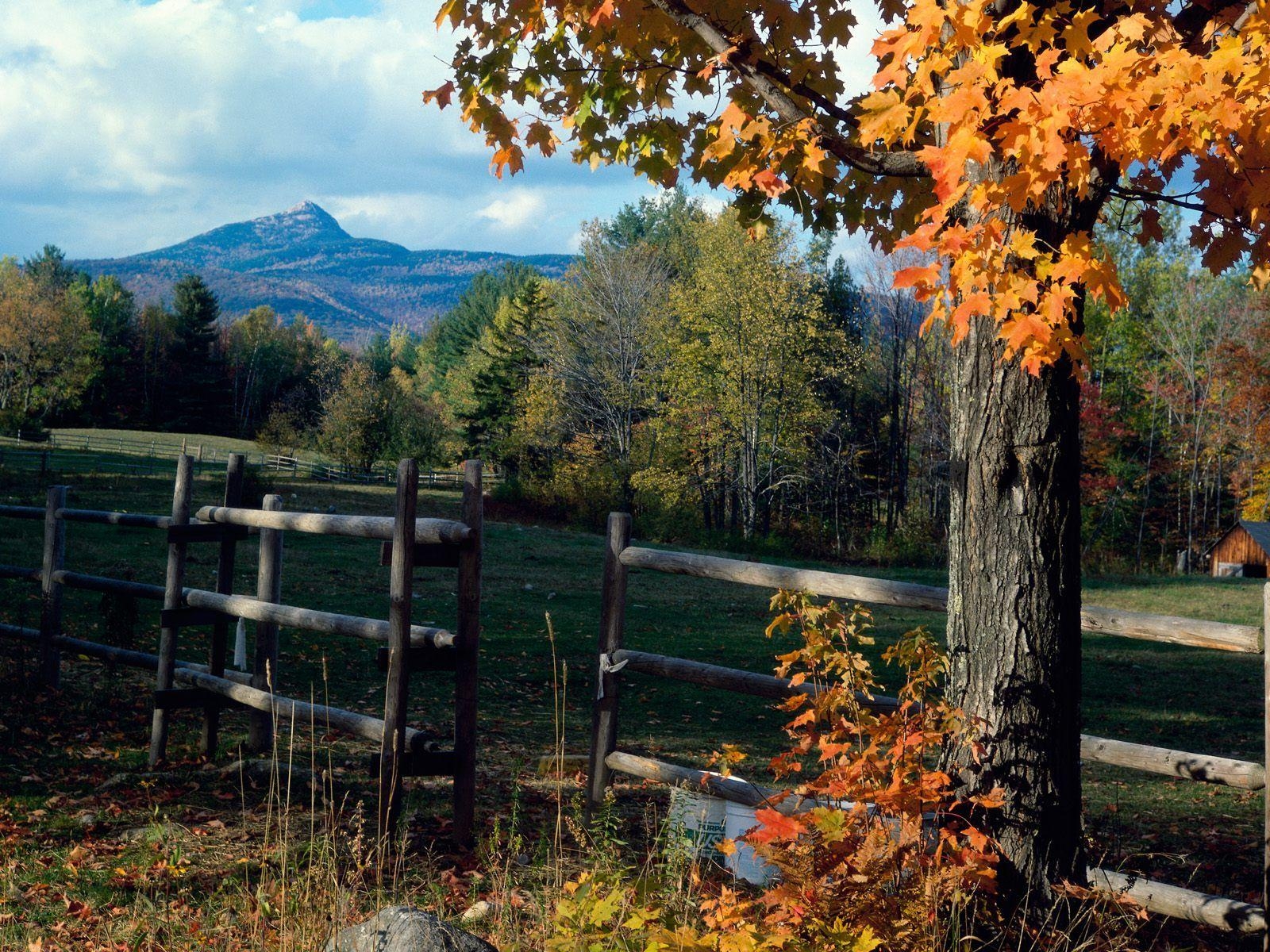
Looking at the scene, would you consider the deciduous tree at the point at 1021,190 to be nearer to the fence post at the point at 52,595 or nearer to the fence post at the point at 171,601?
the fence post at the point at 171,601

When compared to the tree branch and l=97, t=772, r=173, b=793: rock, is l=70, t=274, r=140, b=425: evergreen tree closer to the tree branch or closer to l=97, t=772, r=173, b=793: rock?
l=97, t=772, r=173, b=793: rock

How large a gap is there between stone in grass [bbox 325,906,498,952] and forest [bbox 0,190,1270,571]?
88.3ft

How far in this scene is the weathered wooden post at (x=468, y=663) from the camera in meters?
5.41

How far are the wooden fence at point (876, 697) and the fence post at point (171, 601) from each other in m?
2.93

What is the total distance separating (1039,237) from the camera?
374 centimetres

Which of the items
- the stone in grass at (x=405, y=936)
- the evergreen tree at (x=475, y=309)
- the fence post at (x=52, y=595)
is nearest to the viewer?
the stone in grass at (x=405, y=936)

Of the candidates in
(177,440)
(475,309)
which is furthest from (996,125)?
(475,309)

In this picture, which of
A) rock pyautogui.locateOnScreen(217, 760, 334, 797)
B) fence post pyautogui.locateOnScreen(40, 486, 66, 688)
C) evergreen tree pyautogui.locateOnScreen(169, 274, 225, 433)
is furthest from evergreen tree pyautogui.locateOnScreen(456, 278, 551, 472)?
rock pyautogui.locateOnScreen(217, 760, 334, 797)

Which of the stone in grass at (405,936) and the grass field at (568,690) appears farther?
the grass field at (568,690)

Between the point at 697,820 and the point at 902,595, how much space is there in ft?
4.43

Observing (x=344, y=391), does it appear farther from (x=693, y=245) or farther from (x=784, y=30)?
(x=784, y=30)

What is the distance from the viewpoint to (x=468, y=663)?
215 inches

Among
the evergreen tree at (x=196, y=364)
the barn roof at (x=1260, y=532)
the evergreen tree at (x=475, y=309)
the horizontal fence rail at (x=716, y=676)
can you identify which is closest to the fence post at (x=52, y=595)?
the horizontal fence rail at (x=716, y=676)

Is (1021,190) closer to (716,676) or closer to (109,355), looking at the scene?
(716,676)
